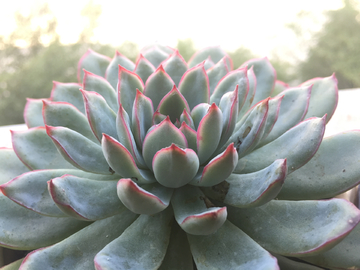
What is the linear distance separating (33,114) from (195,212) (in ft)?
1.63

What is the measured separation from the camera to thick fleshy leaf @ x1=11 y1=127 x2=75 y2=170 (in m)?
0.64

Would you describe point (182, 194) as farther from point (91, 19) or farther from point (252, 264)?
point (91, 19)

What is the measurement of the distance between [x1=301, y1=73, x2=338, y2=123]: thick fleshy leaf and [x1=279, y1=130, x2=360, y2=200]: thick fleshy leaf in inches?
3.2

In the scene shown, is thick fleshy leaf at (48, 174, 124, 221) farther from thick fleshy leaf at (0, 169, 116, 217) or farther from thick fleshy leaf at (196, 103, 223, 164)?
thick fleshy leaf at (196, 103, 223, 164)

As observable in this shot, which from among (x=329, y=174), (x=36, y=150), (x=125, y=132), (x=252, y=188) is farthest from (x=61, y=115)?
(x=329, y=174)

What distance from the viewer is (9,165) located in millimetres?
701

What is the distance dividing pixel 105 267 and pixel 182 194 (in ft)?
0.62

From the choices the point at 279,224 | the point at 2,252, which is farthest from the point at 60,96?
the point at 279,224

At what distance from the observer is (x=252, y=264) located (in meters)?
0.44

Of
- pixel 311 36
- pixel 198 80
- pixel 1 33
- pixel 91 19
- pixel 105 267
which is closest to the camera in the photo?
pixel 105 267

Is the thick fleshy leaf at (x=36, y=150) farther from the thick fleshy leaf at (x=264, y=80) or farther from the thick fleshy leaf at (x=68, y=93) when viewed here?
the thick fleshy leaf at (x=264, y=80)

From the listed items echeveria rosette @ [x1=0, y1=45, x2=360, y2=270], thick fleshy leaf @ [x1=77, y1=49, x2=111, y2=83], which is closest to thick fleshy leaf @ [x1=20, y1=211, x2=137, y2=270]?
echeveria rosette @ [x1=0, y1=45, x2=360, y2=270]

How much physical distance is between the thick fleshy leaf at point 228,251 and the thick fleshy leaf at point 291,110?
0.74 feet

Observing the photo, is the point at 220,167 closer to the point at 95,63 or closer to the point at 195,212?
the point at 195,212
